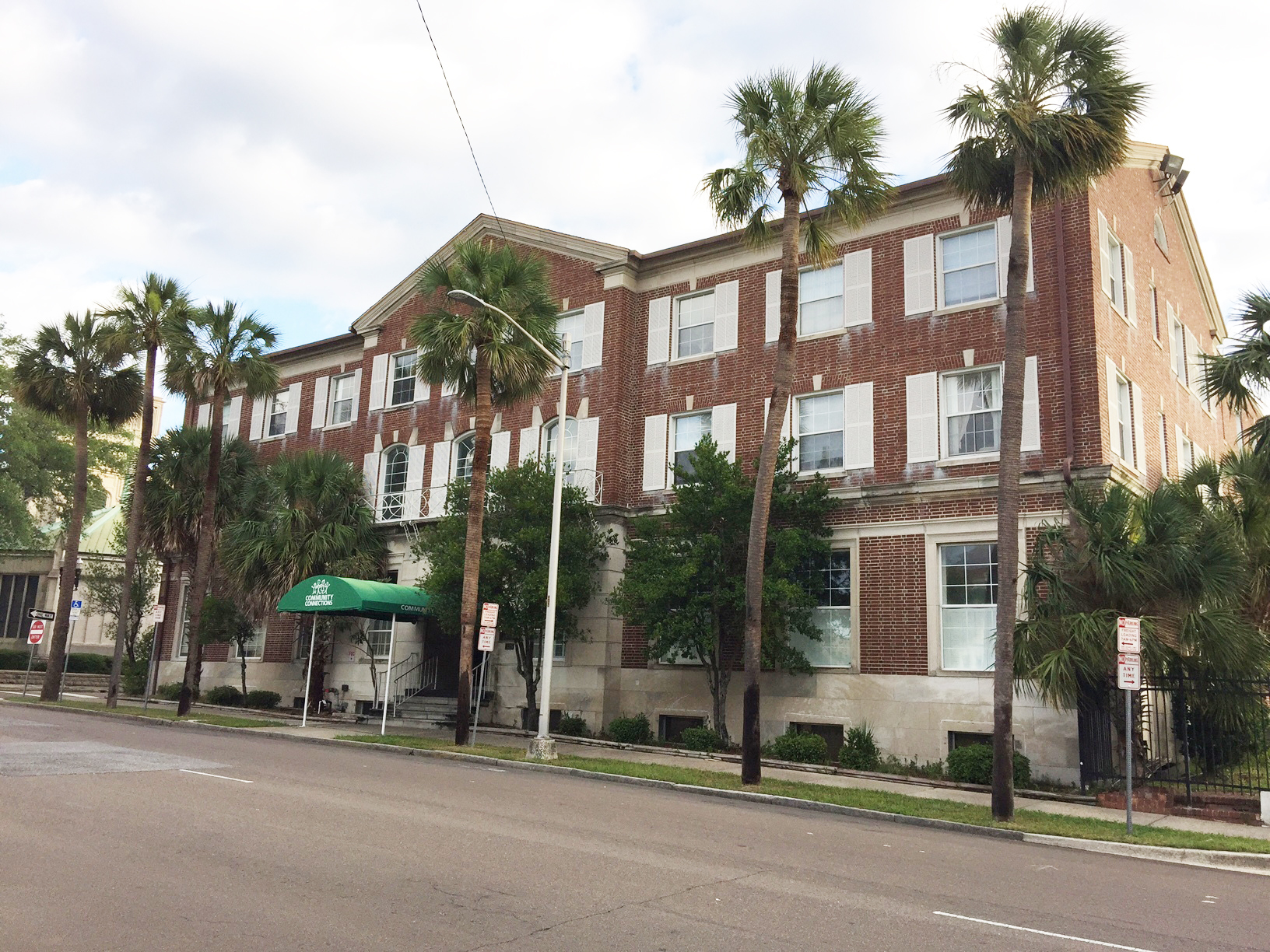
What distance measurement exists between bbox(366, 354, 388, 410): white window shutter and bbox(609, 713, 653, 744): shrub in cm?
1389

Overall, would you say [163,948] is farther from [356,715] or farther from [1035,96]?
[356,715]

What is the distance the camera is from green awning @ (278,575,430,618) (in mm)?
23859

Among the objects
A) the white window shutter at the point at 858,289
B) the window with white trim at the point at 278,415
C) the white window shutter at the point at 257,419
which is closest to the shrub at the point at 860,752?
the white window shutter at the point at 858,289

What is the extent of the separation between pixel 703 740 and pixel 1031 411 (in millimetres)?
9541

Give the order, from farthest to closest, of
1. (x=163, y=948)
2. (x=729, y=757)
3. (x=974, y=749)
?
1. (x=729, y=757)
2. (x=974, y=749)
3. (x=163, y=948)

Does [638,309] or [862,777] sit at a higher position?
[638,309]

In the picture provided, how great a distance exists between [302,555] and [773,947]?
23901mm

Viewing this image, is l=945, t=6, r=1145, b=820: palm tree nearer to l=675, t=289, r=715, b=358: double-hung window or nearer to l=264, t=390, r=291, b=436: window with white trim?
l=675, t=289, r=715, b=358: double-hung window

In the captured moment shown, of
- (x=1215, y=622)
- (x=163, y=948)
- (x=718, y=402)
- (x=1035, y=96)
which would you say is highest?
(x=1035, y=96)

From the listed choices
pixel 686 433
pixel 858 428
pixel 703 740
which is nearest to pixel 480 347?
pixel 686 433

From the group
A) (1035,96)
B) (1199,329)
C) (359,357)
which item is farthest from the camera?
(359,357)

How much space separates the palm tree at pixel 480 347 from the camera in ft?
70.6

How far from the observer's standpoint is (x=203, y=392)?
1094 inches

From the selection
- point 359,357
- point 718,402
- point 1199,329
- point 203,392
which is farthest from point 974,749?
point 359,357
